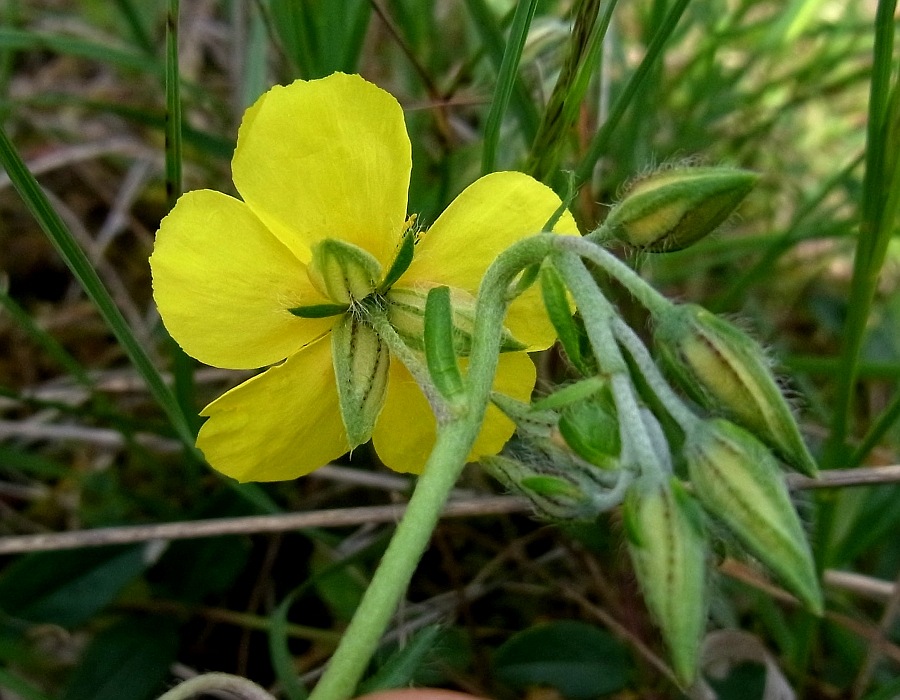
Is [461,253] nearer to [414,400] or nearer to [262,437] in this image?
[414,400]

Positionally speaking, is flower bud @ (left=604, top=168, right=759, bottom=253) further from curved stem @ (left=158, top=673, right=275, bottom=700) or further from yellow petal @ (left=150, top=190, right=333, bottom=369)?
curved stem @ (left=158, top=673, right=275, bottom=700)

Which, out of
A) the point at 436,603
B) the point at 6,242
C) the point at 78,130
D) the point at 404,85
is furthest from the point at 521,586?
the point at 78,130

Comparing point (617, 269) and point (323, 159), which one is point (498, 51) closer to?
point (323, 159)

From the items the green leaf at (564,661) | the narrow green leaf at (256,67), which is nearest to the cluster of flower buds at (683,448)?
the green leaf at (564,661)

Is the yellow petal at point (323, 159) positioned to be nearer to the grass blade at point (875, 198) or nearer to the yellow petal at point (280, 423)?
the yellow petal at point (280, 423)

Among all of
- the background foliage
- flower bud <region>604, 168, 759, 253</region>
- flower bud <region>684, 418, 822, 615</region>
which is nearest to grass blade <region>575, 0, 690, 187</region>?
the background foliage

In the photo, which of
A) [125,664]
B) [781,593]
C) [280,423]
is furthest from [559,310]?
[125,664]
